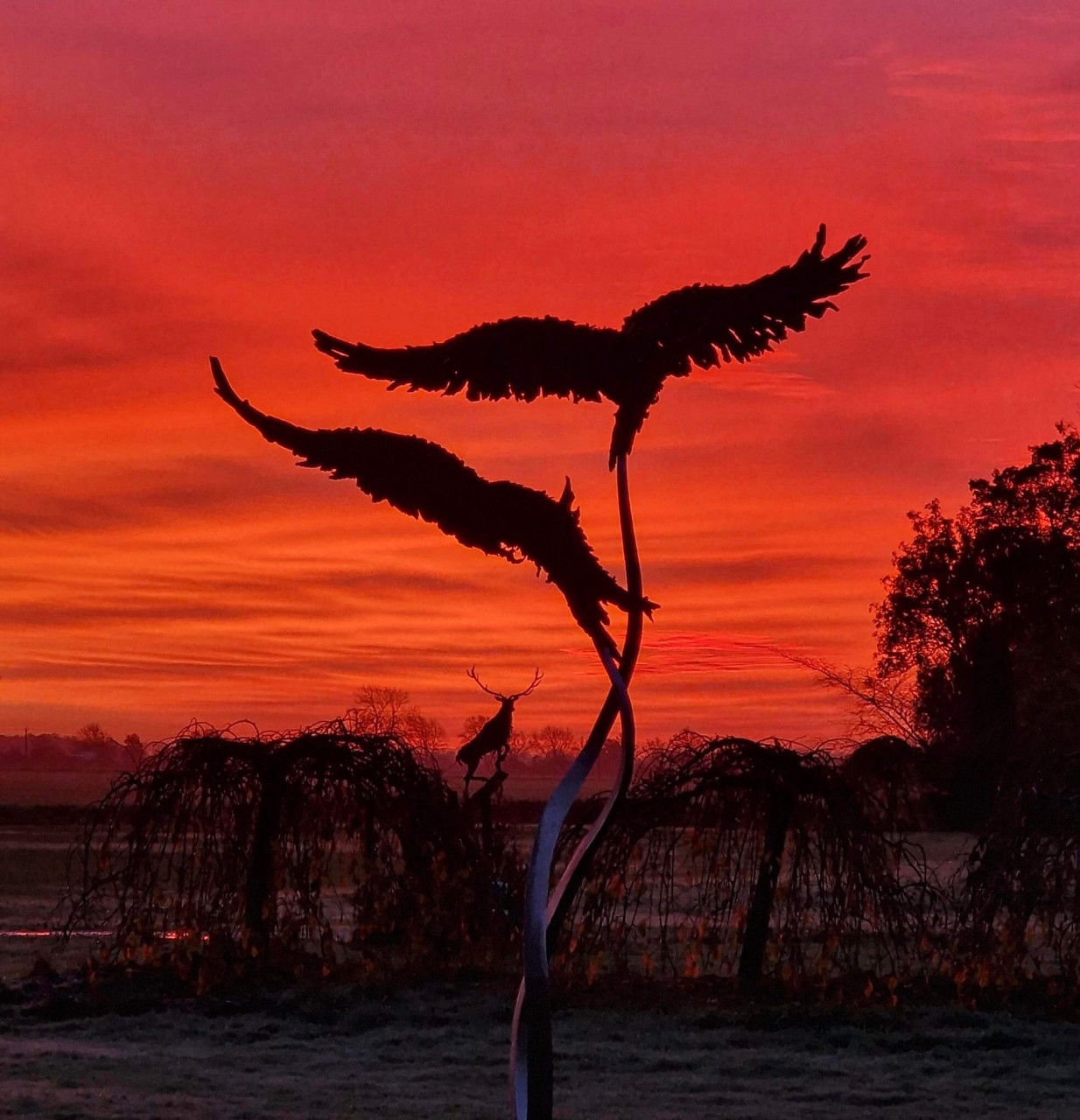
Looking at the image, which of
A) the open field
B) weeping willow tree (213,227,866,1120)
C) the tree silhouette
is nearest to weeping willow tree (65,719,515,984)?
the open field

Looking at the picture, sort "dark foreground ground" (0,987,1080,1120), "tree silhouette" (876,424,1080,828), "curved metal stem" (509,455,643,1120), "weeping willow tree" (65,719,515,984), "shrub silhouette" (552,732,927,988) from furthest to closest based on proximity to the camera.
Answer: "tree silhouette" (876,424,1080,828) < "weeping willow tree" (65,719,515,984) < "shrub silhouette" (552,732,927,988) < "dark foreground ground" (0,987,1080,1120) < "curved metal stem" (509,455,643,1120)

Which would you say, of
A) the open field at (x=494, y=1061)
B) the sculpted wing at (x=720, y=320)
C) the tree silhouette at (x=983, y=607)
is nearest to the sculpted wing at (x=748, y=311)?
the sculpted wing at (x=720, y=320)

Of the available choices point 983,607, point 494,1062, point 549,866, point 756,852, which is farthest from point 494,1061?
point 983,607

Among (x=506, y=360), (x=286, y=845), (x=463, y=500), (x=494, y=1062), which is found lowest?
(x=494, y=1062)

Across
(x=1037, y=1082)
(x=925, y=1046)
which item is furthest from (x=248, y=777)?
(x=1037, y=1082)

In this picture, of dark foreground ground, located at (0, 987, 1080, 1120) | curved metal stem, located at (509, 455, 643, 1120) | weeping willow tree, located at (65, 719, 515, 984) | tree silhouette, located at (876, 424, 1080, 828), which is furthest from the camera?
tree silhouette, located at (876, 424, 1080, 828)

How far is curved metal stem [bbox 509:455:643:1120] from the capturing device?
6320mm

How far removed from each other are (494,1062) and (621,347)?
198 inches

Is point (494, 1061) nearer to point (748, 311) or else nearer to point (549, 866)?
point (549, 866)

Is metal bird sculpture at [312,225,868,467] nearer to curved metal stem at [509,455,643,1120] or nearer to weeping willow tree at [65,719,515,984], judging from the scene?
curved metal stem at [509,455,643,1120]

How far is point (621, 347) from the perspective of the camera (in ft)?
22.4

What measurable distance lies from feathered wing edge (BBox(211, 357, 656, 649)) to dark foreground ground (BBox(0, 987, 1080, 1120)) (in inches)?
131

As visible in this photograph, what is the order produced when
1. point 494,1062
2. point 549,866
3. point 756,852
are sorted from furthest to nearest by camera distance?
1. point 756,852
2. point 494,1062
3. point 549,866

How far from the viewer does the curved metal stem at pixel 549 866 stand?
6320 millimetres
